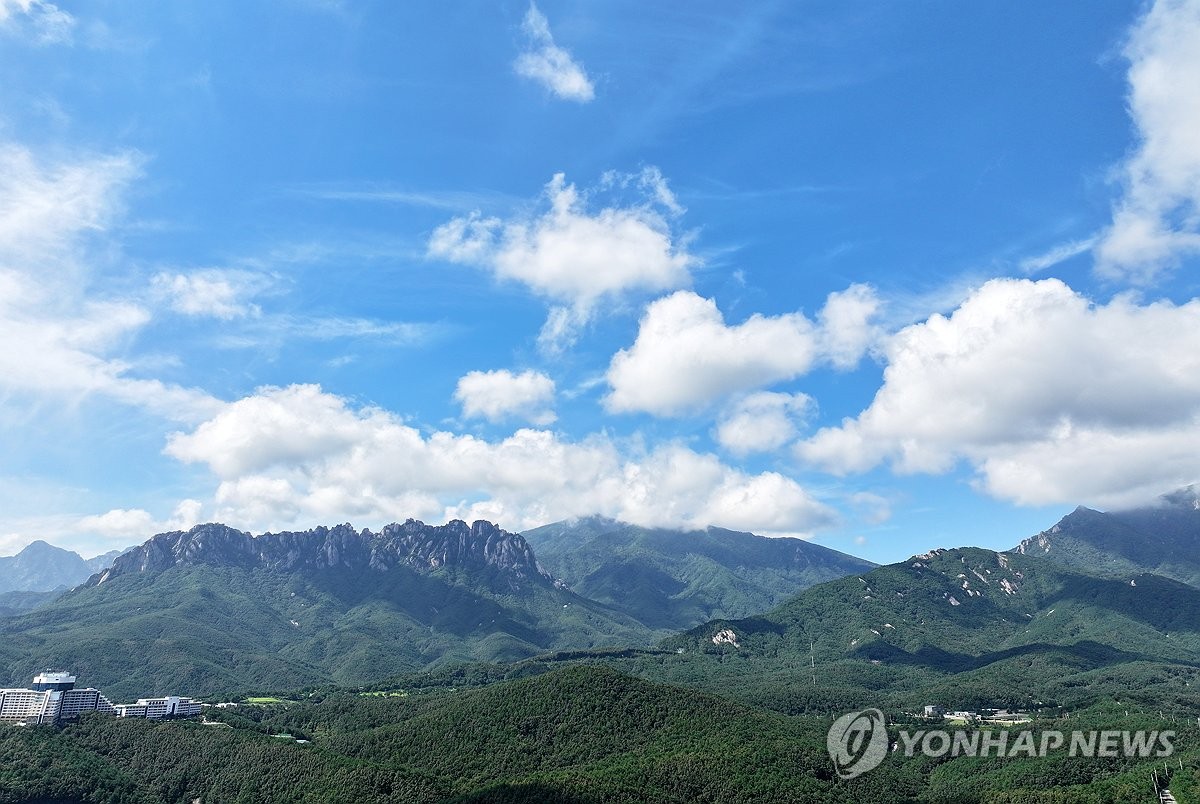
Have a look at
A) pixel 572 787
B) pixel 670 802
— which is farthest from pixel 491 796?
pixel 670 802

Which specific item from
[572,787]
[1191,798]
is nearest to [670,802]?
[572,787]

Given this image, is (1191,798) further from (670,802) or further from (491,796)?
(491,796)

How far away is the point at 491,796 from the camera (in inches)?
7815

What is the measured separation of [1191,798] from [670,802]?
143 meters

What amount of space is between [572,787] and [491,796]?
875 inches

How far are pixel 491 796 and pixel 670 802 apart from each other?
161 feet

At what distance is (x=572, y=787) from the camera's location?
199000 millimetres

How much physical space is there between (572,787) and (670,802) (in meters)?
27.1

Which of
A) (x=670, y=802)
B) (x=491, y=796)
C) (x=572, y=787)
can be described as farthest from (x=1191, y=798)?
(x=491, y=796)

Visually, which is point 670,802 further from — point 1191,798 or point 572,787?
point 1191,798

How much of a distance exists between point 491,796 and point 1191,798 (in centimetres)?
19240

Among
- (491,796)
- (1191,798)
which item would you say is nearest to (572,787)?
(491,796)

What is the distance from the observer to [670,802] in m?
199
